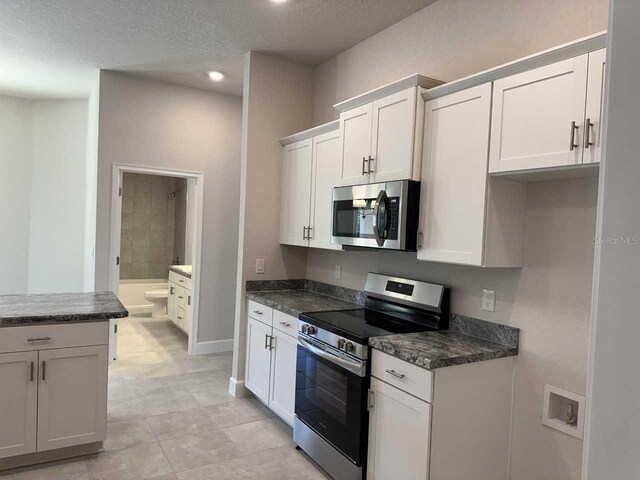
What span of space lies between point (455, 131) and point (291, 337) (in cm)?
167

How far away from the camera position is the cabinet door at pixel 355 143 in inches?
109

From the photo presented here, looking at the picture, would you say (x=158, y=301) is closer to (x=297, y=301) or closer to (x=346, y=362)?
(x=297, y=301)

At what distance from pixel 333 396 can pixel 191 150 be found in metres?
3.28

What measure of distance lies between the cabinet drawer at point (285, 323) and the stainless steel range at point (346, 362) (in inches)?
5.1

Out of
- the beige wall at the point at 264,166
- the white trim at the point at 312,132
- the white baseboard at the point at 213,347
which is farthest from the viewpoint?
the white baseboard at the point at 213,347

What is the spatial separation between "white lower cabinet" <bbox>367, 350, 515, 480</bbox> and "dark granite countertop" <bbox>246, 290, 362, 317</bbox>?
89cm

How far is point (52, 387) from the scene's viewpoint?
8.18 feet

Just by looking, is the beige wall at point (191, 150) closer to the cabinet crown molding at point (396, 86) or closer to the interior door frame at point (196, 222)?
the interior door frame at point (196, 222)

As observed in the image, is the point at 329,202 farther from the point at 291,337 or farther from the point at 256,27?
the point at 256,27

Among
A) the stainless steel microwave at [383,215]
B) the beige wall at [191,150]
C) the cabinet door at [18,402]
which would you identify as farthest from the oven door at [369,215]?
the beige wall at [191,150]

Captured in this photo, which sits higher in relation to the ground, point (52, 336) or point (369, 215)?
point (369, 215)

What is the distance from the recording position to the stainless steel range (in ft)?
7.48

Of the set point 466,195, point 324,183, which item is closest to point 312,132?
point 324,183

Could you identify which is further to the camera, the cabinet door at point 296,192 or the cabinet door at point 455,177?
the cabinet door at point 296,192
